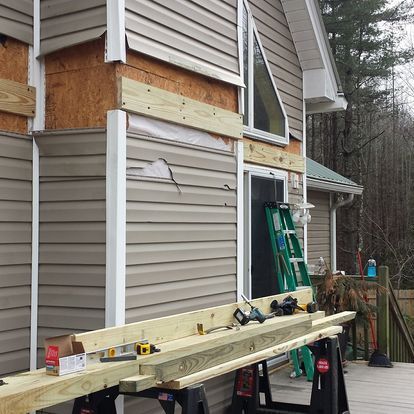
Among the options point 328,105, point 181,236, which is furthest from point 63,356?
point 328,105

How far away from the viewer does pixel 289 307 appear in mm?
5484

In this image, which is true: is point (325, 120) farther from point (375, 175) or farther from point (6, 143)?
point (6, 143)

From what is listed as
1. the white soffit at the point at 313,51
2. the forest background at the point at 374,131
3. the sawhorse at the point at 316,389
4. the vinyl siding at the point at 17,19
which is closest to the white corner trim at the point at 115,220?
the vinyl siding at the point at 17,19

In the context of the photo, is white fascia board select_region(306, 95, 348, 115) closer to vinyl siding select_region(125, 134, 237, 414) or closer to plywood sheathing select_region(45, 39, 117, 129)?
vinyl siding select_region(125, 134, 237, 414)

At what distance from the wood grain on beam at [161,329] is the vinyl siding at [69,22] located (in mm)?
2015

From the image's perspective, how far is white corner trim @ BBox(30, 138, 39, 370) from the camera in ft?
14.1

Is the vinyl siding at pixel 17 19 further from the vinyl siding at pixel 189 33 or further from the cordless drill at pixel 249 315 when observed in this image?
the cordless drill at pixel 249 315

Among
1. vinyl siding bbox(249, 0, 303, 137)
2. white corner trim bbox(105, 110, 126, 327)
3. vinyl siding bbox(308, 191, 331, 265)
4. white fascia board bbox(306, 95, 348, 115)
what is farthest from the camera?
vinyl siding bbox(308, 191, 331, 265)

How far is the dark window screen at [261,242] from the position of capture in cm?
664

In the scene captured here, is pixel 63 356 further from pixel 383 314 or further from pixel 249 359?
pixel 383 314

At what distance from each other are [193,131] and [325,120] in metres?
18.6

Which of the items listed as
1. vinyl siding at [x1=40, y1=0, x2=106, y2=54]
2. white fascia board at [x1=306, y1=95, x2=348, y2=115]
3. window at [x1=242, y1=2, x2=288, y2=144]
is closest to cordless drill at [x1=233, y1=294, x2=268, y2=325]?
window at [x1=242, y1=2, x2=288, y2=144]

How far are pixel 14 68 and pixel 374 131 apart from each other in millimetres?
20074

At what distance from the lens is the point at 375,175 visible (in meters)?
22.0
